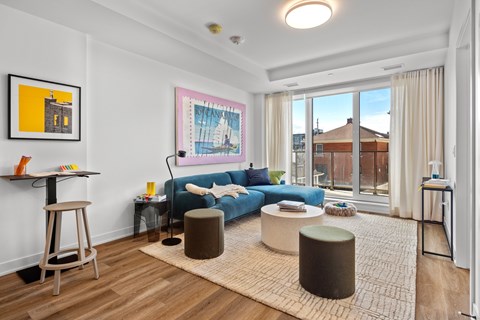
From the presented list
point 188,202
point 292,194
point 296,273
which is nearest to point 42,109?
point 188,202

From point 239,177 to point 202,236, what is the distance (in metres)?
2.43

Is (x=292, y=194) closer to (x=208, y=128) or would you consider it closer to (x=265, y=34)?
(x=208, y=128)

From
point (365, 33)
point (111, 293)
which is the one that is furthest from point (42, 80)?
point (365, 33)

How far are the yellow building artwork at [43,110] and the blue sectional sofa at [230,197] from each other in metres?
1.57

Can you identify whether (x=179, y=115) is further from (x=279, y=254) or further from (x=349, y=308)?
(x=349, y=308)

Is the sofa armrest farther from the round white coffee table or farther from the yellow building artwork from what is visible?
the yellow building artwork

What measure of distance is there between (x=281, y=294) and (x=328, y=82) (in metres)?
4.12

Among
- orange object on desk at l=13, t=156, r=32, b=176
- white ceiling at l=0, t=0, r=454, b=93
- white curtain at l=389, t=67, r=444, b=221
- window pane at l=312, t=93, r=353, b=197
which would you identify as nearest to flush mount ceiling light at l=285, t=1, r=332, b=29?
white ceiling at l=0, t=0, r=454, b=93

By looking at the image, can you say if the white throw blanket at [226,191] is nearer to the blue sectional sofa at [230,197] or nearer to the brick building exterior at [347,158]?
the blue sectional sofa at [230,197]

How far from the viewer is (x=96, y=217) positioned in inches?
124

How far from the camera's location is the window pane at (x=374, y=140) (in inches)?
188

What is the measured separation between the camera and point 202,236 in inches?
105

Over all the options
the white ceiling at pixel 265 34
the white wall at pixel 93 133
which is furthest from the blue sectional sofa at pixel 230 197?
the white ceiling at pixel 265 34

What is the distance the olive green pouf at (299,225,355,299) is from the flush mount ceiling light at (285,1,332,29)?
220 cm
